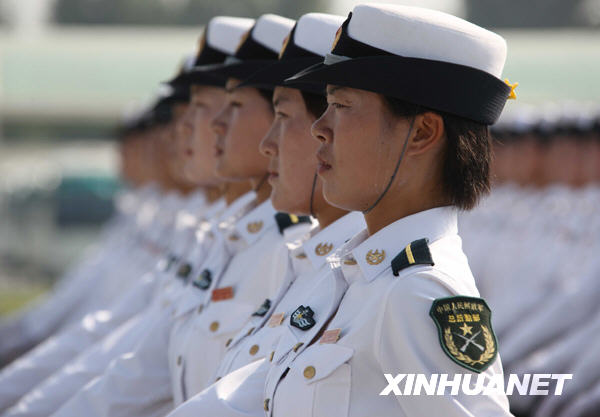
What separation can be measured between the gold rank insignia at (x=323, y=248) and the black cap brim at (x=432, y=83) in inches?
23.4

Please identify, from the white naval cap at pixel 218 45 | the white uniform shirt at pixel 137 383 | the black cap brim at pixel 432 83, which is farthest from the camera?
the white naval cap at pixel 218 45

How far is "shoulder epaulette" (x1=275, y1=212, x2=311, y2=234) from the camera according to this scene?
319 cm

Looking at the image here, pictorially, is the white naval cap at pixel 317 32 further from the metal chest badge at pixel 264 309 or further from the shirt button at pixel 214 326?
the shirt button at pixel 214 326

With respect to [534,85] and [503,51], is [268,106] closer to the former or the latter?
[503,51]

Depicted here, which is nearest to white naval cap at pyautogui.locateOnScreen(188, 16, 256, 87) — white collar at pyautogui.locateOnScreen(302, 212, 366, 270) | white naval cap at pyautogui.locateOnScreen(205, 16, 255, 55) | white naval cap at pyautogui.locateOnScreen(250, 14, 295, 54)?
white naval cap at pyautogui.locateOnScreen(205, 16, 255, 55)

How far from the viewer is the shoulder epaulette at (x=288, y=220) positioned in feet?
10.5

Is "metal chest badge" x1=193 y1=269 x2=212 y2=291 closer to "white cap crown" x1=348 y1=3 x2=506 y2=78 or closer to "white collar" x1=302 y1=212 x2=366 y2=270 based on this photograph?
"white collar" x1=302 y1=212 x2=366 y2=270

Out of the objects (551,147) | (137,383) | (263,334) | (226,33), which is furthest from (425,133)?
(551,147)

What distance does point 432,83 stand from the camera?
2.19m

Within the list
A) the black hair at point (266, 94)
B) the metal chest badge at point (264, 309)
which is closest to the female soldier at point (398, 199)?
the metal chest badge at point (264, 309)

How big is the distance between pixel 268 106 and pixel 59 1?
131 ft

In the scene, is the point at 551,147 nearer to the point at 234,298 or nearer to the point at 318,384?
the point at 234,298

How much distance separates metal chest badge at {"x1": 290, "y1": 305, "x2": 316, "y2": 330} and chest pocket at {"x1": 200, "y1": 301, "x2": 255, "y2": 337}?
28.3 inches

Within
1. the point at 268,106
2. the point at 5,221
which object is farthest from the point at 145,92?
the point at 268,106
